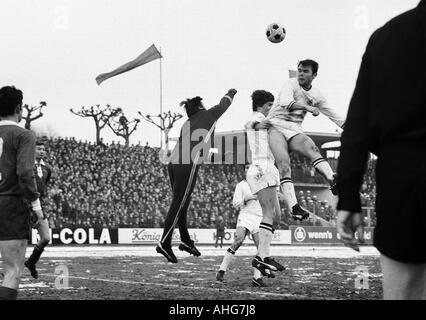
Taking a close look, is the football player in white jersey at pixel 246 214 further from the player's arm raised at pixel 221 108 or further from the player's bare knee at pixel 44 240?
the player's bare knee at pixel 44 240

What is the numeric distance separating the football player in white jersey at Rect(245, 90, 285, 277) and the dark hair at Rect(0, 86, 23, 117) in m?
4.45

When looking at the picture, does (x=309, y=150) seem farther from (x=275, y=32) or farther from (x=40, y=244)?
(x=40, y=244)

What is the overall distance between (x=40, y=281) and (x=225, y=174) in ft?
90.3

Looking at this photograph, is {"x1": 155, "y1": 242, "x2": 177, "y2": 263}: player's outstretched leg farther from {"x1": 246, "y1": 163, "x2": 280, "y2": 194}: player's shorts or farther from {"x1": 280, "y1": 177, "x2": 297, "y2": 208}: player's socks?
{"x1": 280, "y1": 177, "x2": 297, "y2": 208}: player's socks

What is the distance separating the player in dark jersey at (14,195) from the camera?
654 centimetres

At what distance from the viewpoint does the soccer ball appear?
1120 cm

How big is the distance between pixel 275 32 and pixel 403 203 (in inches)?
342

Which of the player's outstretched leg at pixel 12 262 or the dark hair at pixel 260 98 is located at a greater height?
the dark hair at pixel 260 98

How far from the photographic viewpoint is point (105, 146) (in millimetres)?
36562

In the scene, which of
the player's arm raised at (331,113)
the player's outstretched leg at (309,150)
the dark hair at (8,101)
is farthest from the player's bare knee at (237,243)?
the dark hair at (8,101)

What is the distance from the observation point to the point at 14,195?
6.64 m

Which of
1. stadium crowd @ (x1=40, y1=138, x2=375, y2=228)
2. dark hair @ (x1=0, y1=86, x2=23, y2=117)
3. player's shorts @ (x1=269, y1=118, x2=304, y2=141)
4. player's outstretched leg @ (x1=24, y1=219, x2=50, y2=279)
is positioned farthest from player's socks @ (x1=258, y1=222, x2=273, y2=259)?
Answer: stadium crowd @ (x1=40, y1=138, x2=375, y2=228)
